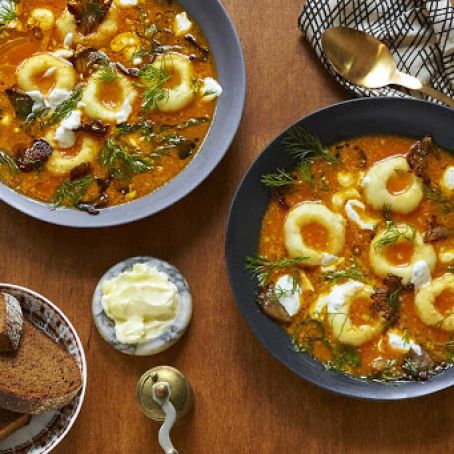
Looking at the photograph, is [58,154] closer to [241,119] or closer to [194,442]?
[241,119]

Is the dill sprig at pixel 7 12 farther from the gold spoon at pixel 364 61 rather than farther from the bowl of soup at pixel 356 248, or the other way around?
the gold spoon at pixel 364 61

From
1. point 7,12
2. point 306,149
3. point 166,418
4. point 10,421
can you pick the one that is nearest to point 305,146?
point 306,149

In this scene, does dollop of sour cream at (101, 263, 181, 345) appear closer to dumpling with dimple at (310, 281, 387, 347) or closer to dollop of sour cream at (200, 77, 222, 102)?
dumpling with dimple at (310, 281, 387, 347)

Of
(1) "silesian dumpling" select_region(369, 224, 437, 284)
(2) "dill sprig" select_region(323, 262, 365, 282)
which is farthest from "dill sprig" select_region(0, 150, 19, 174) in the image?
(1) "silesian dumpling" select_region(369, 224, 437, 284)

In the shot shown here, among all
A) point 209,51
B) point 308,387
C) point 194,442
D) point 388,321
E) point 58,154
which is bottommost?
point 194,442

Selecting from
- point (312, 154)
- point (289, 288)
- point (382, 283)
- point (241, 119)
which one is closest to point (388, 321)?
point (382, 283)

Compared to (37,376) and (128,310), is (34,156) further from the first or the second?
(37,376)

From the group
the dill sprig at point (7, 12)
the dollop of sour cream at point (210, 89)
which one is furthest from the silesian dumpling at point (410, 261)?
the dill sprig at point (7, 12)

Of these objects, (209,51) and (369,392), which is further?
(209,51)
